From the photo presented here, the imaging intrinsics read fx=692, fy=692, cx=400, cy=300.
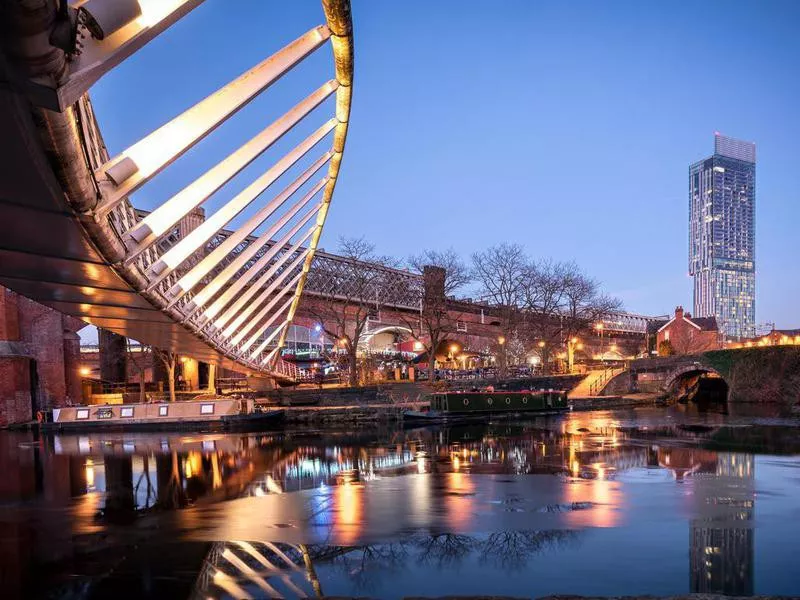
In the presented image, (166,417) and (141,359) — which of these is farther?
(141,359)

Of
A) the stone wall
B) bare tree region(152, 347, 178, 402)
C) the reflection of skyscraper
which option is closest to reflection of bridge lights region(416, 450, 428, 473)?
the reflection of skyscraper

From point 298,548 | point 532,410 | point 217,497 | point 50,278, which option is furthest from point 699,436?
point 50,278

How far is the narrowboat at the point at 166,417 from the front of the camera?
3434 centimetres

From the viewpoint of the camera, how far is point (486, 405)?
126ft

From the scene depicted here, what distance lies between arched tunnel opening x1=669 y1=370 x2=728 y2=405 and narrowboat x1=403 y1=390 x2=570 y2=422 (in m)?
15.1

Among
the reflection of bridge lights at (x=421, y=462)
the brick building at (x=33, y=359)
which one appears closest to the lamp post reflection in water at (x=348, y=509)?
the reflection of bridge lights at (x=421, y=462)

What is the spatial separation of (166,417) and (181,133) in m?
27.9

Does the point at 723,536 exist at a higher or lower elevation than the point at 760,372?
higher

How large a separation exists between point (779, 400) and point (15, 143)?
48.8 meters

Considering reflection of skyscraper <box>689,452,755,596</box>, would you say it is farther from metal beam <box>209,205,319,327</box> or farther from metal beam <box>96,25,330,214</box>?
metal beam <box>209,205,319,327</box>

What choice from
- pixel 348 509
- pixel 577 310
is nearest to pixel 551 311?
pixel 577 310

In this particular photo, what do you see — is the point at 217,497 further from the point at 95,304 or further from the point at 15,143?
the point at 15,143

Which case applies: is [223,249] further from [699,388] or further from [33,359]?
[699,388]

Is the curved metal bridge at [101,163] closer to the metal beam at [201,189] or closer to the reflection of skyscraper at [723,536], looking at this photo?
the metal beam at [201,189]
